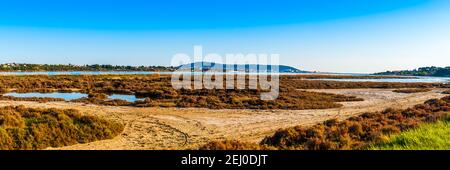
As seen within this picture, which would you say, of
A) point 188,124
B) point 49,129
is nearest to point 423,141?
point 49,129

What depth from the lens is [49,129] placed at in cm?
1636

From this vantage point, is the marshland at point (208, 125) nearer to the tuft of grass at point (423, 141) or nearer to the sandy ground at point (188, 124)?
the sandy ground at point (188, 124)

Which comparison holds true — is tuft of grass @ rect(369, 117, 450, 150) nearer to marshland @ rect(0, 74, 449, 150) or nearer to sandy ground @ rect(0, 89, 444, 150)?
marshland @ rect(0, 74, 449, 150)

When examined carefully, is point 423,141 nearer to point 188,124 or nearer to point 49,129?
point 49,129

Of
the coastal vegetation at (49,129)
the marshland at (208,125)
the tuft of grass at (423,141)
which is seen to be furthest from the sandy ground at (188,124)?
the tuft of grass at (423,141)

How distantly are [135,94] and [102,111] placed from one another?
643 inches

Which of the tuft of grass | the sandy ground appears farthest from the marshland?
the tuft of grass

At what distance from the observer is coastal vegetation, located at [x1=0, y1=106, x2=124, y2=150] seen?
15.2 m

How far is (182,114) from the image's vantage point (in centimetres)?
2644

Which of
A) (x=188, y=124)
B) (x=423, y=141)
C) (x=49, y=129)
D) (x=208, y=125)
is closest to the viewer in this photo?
(x=423, y=141)

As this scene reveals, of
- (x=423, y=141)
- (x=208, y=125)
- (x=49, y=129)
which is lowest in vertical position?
(x=208, y=125)
